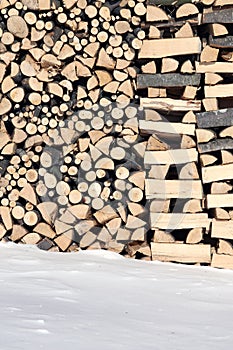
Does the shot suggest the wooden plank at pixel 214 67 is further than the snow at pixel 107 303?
Yes

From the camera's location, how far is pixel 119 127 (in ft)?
16.0

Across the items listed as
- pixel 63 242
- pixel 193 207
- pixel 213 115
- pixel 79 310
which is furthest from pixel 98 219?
pixel 79 310

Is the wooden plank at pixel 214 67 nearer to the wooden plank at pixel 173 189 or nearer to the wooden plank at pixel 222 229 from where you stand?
the wooden plank at pixel 173 189

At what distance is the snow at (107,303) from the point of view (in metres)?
3.06

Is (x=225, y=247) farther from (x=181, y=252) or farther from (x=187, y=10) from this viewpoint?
(x=187, y=10)

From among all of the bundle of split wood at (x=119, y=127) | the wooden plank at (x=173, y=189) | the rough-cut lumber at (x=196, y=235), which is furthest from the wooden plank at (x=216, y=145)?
the rough-cut lumber at (x=196, y=235)

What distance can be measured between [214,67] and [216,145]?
55 cm

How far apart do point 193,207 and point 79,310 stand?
1.56 m

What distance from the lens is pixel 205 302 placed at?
393 cm

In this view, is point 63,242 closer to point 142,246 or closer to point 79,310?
point 142,246

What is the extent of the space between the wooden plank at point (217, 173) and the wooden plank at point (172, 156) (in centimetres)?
13

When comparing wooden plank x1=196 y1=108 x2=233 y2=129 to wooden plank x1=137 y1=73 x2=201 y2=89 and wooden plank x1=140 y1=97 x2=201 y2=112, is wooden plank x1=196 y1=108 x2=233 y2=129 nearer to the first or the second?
wooden plank x1=140 y1=97 x2=201 y2=112

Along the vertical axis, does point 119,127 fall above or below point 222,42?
below

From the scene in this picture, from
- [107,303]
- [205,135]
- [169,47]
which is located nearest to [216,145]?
[205,135]
